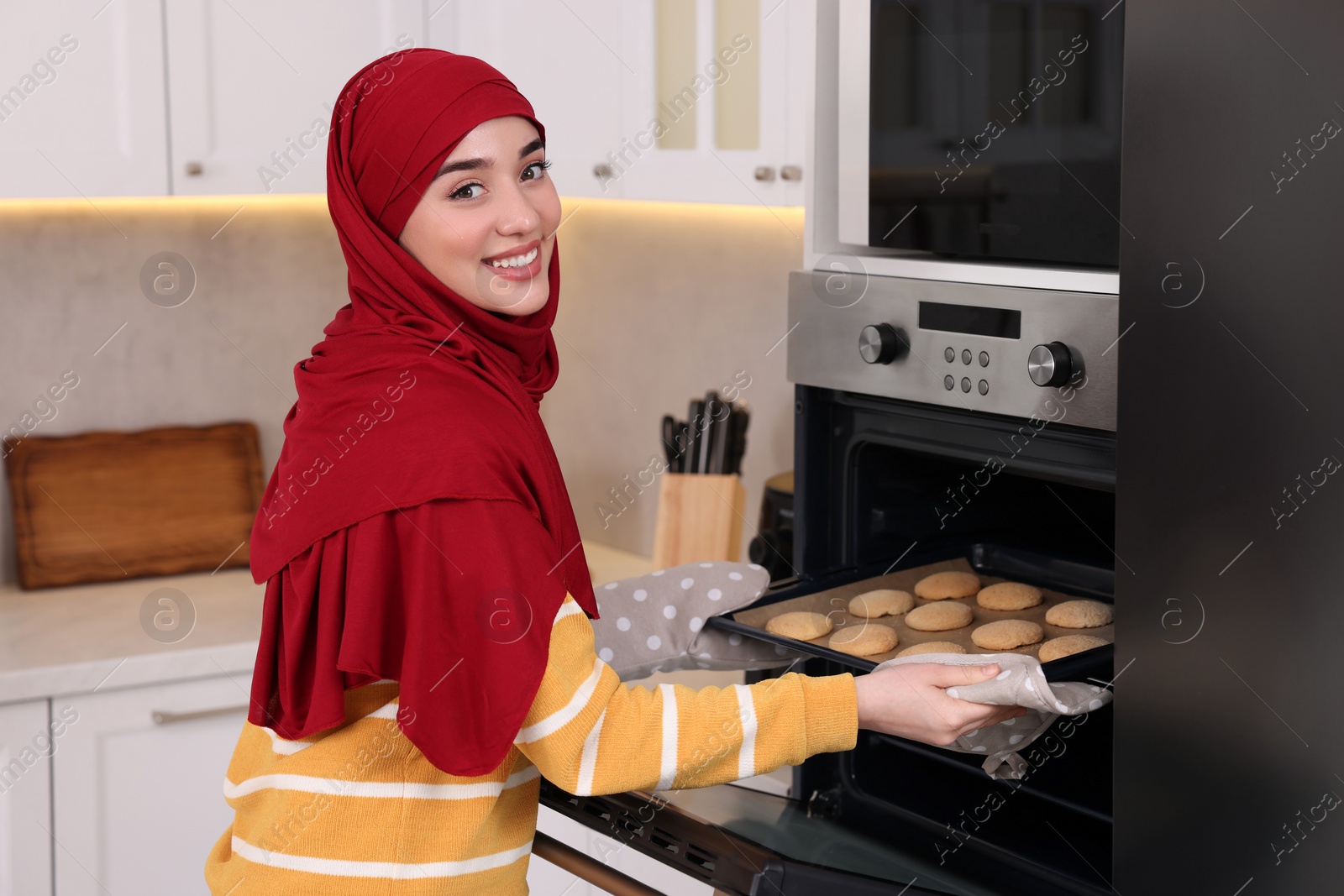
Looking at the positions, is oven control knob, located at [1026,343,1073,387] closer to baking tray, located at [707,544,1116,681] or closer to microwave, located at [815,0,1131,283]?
microwave, located at [815,0,1131,283]

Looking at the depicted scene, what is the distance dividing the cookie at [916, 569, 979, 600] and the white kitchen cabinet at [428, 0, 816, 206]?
20.2 inches

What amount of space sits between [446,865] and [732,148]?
997mm

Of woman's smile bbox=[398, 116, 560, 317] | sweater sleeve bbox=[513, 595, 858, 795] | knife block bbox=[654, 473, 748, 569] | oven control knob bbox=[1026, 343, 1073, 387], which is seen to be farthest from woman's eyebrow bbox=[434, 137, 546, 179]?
knife block bbox=[654, 473, 748, 569]

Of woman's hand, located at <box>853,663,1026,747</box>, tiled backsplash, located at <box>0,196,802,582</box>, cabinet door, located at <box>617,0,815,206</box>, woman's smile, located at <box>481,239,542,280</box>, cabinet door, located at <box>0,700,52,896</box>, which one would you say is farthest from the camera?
tiled backsplash, located at <box>0,196,802,582</box>

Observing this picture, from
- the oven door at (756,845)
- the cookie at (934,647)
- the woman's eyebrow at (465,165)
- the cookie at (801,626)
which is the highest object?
the woman's eyebrow at (465,165)

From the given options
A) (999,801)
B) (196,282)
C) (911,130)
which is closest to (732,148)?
(911,130)

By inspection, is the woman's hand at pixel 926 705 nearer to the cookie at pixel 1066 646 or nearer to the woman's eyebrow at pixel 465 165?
the cookie at pixel 1066 646

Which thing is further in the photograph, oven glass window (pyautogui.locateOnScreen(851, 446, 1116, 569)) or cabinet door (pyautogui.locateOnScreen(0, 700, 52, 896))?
cabinet door (pyautogui.locateOnScreen(0, 700, 52, 896))

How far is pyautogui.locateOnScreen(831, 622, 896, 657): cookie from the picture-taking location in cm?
108

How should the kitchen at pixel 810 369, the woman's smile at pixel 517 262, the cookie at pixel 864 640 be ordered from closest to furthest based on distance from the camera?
the kitchen at pixel 810 369 < the woman's smile at pixel 517 262 < the cookie at pixel 864 640

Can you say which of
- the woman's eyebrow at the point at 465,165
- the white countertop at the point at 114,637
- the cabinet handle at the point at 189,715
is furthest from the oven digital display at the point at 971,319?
the cabinet handle at the point at 189,715

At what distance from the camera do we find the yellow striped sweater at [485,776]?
853mm

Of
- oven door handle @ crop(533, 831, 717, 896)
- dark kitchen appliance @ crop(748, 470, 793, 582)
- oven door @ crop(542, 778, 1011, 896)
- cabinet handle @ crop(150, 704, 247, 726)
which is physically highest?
dark kitchen appliance @ crop(748, 470, 793, 582)

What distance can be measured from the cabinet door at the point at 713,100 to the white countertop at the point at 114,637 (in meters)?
0.84
